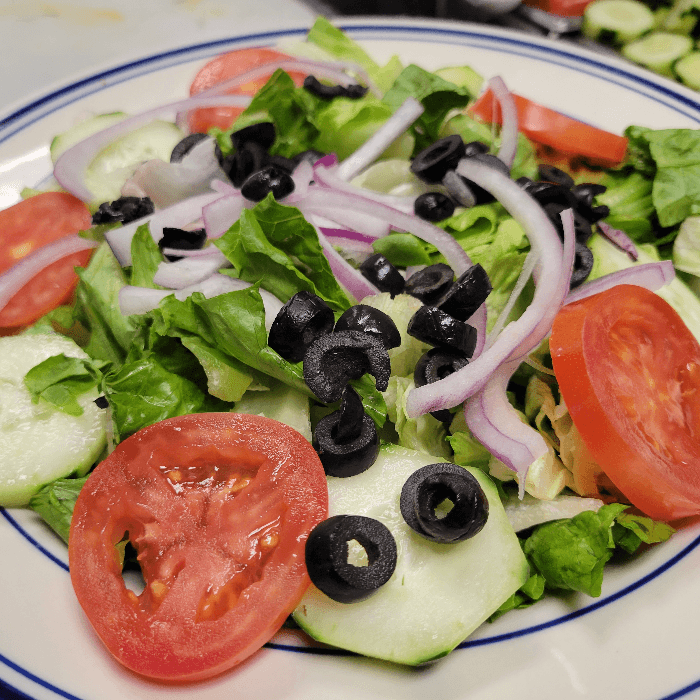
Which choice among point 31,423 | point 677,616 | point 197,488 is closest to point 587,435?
point 677,616

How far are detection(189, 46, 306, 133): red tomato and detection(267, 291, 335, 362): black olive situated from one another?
5.00ft

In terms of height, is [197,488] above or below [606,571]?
above

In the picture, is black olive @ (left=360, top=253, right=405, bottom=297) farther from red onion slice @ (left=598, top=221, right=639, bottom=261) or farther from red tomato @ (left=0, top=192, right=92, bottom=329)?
red tomato @ (left=0, top=192, right=92, bottom=329)

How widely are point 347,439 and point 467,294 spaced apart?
0.54 meters

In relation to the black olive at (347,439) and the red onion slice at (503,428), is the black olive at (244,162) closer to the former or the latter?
the black olive at (347,439)

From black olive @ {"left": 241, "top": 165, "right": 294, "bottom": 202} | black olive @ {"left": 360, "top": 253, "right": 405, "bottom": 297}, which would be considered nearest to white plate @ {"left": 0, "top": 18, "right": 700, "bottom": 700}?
black olive @ {"left": 360, "top": 253, "right": 405, "bottom": 297}

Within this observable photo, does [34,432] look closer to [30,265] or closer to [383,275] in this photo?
[30,265]

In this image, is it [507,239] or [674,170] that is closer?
[507,239]

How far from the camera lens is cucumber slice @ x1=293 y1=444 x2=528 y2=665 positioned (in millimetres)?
1354

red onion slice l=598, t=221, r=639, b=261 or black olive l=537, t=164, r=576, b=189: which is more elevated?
black olive l=537, t=164, r=576, b=189

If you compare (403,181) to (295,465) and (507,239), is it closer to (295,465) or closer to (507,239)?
(507,239)

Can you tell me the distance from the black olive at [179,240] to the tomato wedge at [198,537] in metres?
0.71

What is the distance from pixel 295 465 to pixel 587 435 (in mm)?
729

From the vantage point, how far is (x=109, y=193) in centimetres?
240
